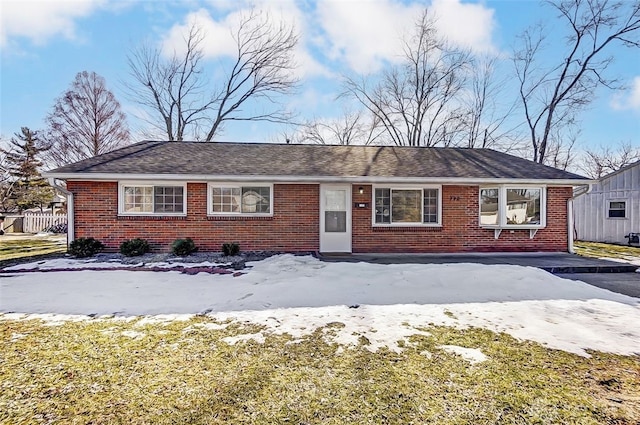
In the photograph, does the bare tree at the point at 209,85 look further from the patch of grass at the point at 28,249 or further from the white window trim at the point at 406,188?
the white window trim at the point at 406,188

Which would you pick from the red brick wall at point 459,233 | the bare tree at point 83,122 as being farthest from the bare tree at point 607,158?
the bare tree at point 83,122

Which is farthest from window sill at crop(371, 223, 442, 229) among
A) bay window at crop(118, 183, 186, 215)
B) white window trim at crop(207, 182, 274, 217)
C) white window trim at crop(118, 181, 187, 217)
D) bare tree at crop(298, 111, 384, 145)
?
bare tree at crop(298, 111, 384, 145)

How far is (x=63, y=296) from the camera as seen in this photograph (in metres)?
5.43

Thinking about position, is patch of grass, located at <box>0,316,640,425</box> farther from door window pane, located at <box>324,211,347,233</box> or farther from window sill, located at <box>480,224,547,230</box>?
window sill, located at <box>480,224,547,230</box>

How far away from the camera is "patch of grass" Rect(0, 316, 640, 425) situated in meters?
2.44

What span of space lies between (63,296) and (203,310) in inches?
103

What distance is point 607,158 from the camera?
28.0 meters

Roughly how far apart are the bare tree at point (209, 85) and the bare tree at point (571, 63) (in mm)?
15808

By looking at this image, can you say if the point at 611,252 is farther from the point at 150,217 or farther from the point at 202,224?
the point at 150,217

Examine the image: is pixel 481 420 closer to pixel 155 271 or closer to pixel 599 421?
pixel 599 421

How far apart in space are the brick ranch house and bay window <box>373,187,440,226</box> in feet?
0.10

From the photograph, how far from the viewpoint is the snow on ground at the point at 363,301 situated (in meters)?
4.12

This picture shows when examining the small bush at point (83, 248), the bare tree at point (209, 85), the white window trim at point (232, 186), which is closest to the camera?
the small bush at point (83, 248)

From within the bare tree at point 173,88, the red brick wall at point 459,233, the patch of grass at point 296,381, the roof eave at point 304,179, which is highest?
the bare tree at point 173,88
